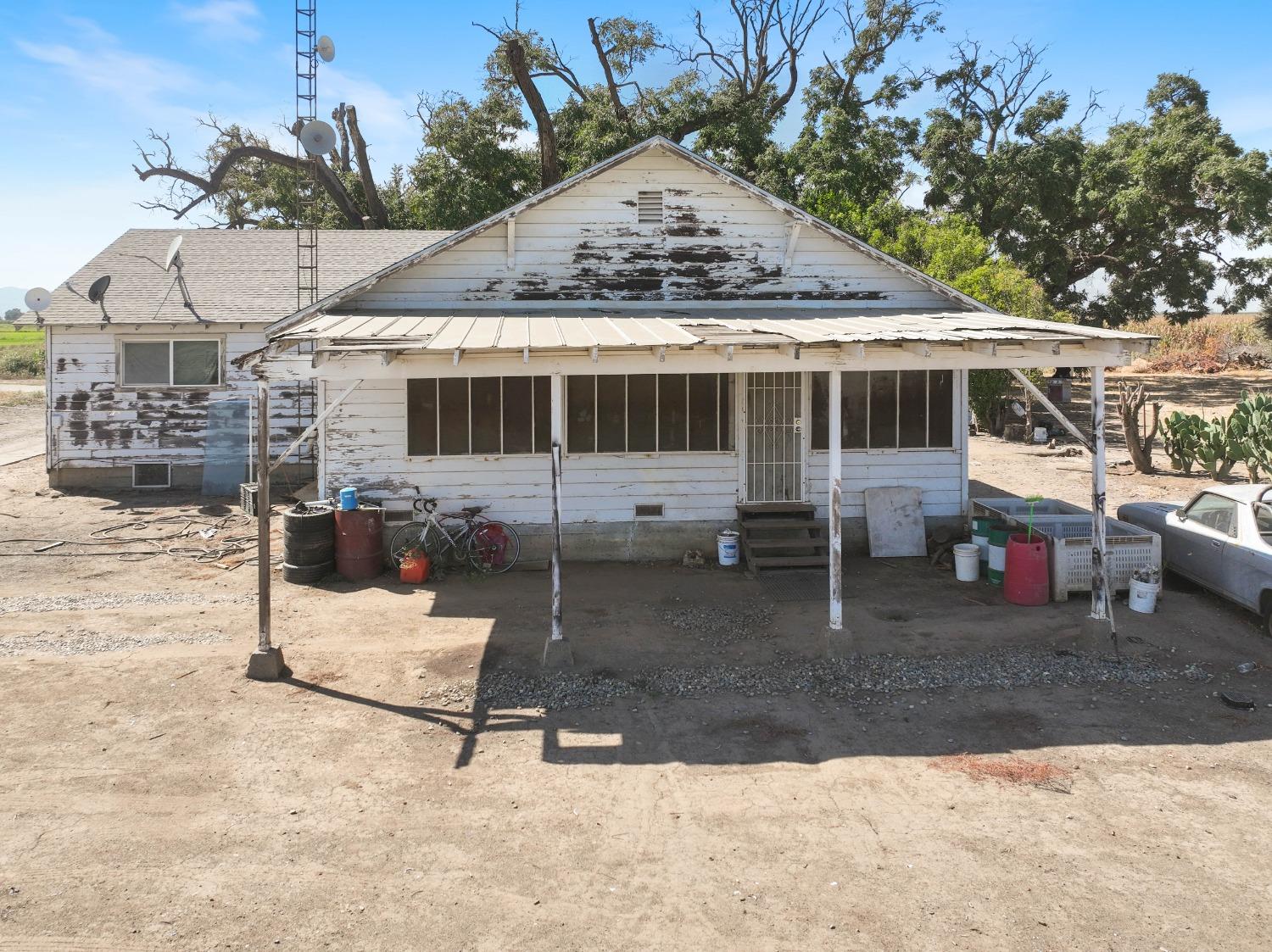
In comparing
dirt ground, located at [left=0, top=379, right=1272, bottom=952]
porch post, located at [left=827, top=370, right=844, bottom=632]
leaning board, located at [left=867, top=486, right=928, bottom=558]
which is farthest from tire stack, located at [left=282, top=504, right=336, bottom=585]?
leaning board, located at [left=867, top=486, right=928, bottom=558]

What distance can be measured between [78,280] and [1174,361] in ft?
139

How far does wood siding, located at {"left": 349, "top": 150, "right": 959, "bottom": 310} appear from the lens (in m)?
11.9

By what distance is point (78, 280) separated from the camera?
17406mm

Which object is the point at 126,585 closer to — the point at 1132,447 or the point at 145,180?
the point at 1132,447

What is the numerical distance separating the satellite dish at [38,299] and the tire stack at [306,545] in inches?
351

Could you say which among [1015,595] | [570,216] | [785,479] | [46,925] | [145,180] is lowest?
[46,925]

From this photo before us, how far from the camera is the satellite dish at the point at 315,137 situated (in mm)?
14125

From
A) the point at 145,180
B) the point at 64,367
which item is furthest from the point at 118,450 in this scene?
the point at 145,180

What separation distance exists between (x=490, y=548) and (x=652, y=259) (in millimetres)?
4626

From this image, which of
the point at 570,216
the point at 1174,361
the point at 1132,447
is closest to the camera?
the point at 570,216

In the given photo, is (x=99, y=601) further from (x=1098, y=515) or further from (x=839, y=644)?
(x=1098, y=515)

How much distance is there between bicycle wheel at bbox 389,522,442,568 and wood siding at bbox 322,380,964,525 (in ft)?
1.54

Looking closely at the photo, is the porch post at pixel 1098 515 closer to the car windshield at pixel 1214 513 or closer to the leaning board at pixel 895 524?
the car windshield at pixel 1214 513

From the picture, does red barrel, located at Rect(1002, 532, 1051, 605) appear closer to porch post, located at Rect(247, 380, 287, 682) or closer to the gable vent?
the gable vent
